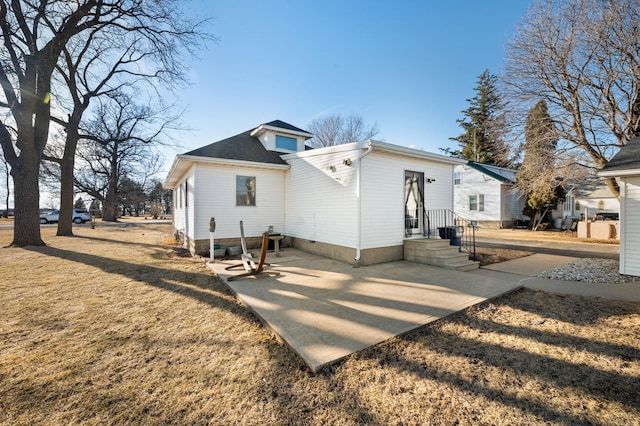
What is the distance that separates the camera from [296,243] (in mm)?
9711

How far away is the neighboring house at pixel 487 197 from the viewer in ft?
60.9

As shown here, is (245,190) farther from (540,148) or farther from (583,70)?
(583,70)

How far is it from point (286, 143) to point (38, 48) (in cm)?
1087

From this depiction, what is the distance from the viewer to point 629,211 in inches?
239

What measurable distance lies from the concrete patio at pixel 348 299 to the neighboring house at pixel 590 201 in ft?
72.3

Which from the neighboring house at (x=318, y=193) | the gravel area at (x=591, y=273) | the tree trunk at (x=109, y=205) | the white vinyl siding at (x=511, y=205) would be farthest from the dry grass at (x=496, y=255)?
the tree trunk at (x=109, y=205)

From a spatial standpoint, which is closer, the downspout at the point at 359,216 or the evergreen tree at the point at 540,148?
the downspout at the point at 359,216

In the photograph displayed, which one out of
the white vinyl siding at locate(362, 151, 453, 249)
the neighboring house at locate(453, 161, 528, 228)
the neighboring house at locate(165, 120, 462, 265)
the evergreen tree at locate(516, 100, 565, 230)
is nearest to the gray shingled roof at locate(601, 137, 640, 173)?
the neighboring house at locate(165, 120, 462, 265)

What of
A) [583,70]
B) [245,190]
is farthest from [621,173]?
[245,190]

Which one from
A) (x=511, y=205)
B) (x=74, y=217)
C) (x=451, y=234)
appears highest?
(x=511, y=205)

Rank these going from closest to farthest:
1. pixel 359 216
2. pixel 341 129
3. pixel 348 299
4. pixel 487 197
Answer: pixel 348 299 → pixel 359 216 → pixel 487 197 → pixel 341 129

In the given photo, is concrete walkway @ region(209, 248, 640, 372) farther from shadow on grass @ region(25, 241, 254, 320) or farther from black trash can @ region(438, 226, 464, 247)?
black trash can @ region(438, 226, 464, 247)

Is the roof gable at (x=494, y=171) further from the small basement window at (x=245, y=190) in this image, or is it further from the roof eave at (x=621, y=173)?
the small basement window at (x=245, y=190)

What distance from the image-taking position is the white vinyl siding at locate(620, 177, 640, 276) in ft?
19.6
